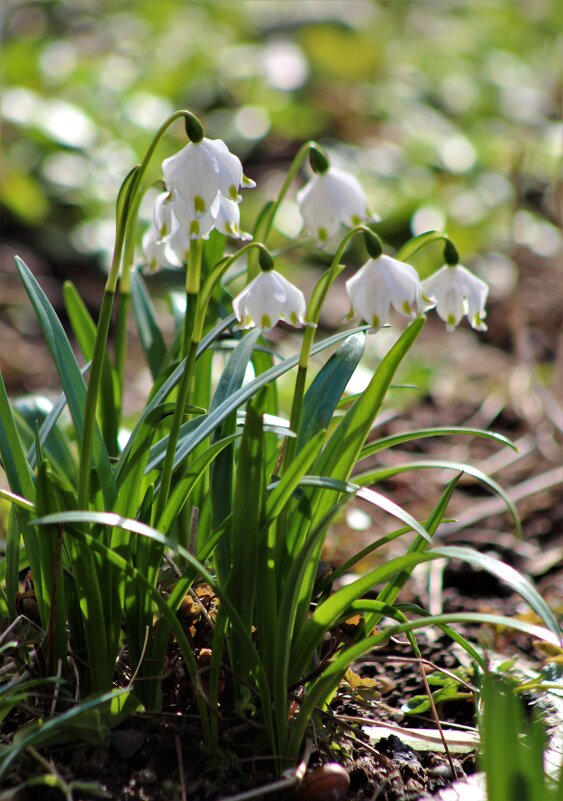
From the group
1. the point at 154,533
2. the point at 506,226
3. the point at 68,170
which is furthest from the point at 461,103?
the point at 154,533

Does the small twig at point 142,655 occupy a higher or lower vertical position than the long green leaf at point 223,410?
lower

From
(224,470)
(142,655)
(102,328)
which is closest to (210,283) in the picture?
(102,328)

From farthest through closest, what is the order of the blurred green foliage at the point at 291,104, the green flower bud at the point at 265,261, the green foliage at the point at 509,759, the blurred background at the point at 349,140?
the blurred green foliage at the point at 291,104
the blurred background at the point at 349,140
the green flower bud at the point at 265,261
the green foliage at the point at 509,759

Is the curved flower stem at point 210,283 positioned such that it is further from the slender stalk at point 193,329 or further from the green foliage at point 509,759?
the green foliage at point 509,759

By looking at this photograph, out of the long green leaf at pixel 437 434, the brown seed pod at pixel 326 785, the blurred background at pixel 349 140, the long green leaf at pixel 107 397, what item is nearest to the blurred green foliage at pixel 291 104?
the blurred background at pixel 349 140

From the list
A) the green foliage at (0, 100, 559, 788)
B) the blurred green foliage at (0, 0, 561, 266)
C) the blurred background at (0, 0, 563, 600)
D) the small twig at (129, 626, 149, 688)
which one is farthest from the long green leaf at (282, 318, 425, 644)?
the blurred green foliage at (0, 0, 561, 266)

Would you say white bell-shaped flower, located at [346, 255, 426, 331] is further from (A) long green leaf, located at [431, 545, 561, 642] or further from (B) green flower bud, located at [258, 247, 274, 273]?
(A) long green leaf, located at [431, 545, 561, 642]

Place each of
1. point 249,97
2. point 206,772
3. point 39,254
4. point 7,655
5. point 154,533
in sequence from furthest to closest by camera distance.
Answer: point 249,97
point 39,254
point 7,655
point 206,772
point 154,533

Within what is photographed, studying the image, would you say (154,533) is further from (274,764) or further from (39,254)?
(39,254)
